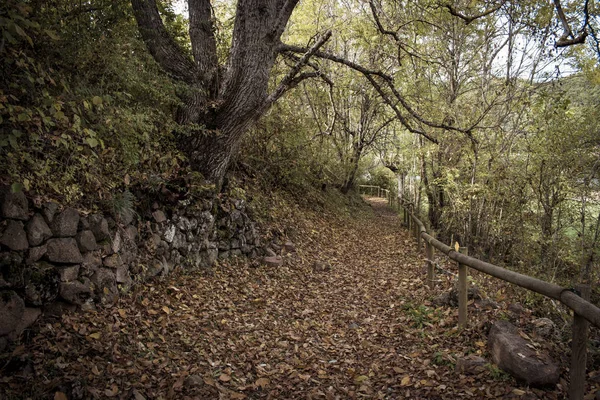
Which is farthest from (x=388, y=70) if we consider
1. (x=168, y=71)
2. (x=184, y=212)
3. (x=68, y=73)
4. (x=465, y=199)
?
(x=68, y=73)

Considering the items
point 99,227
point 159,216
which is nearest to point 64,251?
point 99,227

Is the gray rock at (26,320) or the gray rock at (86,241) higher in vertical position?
the gray rock at (86,241)

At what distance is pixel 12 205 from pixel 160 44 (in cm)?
415

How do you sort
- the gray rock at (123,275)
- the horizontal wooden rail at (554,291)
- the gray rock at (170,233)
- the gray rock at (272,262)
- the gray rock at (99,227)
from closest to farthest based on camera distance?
1. the horizontal wooden rail at (554,291)
2. the gray rock at (99,227)
3. the gray rock at (123,275)
4. the gray rock at (170,233)
5. the gray rock at (272,262)

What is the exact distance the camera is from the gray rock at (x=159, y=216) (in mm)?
5768

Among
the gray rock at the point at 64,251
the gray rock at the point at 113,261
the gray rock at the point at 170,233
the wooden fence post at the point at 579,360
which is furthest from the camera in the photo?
the gray rock at the point at 170,233

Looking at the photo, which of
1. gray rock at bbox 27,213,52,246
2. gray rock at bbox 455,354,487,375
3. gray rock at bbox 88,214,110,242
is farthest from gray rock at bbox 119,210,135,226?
gray rock at bbox 455,354,487,375

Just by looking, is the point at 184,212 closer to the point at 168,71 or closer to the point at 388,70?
the point at 168,71

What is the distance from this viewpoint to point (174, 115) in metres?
6.67

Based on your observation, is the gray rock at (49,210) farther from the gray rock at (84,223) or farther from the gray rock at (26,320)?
the gray rock at (26,320)

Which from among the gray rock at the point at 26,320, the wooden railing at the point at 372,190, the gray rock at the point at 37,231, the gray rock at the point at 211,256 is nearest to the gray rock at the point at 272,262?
the gray rock at the point at 211,256

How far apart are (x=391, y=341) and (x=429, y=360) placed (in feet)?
2.57

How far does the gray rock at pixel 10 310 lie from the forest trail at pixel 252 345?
230mm

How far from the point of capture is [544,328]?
4020 mm
